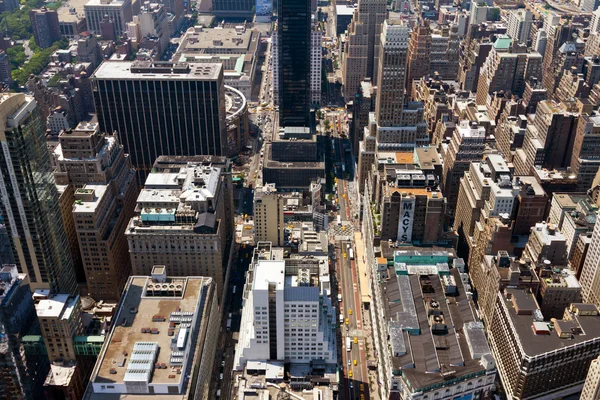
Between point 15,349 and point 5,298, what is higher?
point 5,298

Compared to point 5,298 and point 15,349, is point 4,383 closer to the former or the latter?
point 15,349

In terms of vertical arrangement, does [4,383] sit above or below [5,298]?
below

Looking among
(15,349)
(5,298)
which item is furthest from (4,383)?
(5,298)
